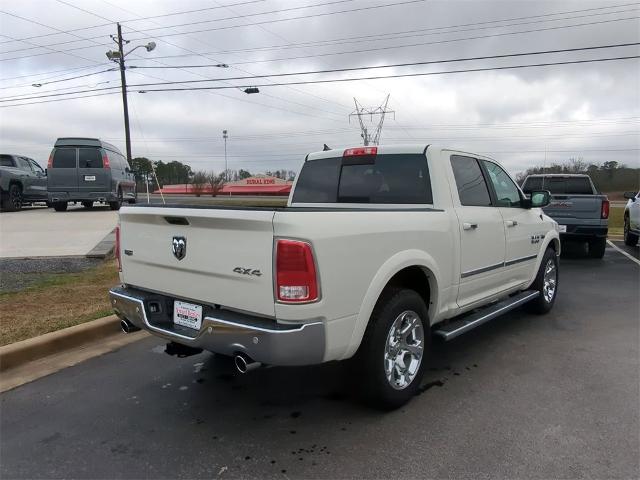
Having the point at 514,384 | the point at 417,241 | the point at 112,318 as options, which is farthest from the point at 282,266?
the point at 112,318

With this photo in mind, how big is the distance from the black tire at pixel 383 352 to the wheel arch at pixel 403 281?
3.4 inches

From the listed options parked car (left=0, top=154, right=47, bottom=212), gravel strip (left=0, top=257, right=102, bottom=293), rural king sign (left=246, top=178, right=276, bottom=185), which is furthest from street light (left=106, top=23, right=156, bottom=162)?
rural king sign (left=246, top=178, right=276, bottom=185)

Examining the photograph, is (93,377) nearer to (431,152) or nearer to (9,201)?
(431,152)

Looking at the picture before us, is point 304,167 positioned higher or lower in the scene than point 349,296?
higher

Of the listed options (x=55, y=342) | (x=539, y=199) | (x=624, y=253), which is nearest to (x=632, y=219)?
(x=624, y=253)

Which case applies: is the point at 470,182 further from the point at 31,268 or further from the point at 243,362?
the point at 31,268

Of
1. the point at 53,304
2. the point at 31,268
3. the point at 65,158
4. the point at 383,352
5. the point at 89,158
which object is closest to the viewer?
the point at 383,352

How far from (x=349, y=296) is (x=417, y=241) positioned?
32.5 inches

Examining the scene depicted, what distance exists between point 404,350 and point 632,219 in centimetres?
1090

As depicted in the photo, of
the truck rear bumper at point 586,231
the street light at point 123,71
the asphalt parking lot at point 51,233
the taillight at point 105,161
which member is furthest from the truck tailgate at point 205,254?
the street light at point 123,71

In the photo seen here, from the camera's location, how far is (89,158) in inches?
626

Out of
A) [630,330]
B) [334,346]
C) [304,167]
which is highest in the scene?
[304,167]

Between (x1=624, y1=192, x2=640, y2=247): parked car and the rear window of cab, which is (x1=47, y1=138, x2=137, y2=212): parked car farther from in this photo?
(x1=624, y1=192, x2=640, y2=247): parked car

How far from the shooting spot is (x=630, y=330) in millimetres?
5379
